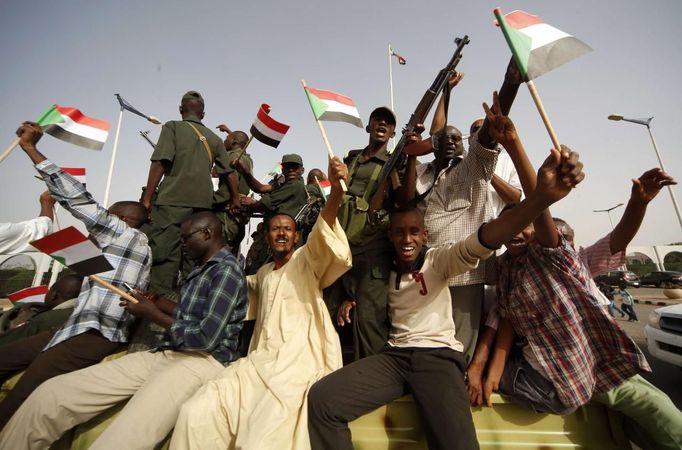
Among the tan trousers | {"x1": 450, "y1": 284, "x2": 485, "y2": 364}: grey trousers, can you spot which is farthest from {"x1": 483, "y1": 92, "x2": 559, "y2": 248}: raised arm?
the tan trousers

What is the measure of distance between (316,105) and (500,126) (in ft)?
5.97

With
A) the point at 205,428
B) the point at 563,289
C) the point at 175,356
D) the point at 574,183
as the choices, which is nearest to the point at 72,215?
the point at 175,356

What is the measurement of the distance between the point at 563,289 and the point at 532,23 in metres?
1.82

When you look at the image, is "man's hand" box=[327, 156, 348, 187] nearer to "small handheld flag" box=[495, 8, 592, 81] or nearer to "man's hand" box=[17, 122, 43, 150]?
"small handheld flag" box=[495, 8, 592, 81]

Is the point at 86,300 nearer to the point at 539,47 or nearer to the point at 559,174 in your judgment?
the point at 559,174

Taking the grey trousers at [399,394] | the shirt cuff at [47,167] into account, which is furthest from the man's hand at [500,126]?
the shirt cuff at [47,167]

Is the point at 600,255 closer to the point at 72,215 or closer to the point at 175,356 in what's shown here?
the point at 175,356

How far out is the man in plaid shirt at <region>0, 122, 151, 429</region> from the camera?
2.52 m

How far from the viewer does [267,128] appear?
429 cm

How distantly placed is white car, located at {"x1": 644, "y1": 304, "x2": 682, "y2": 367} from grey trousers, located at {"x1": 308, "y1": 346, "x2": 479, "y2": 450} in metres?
5.19

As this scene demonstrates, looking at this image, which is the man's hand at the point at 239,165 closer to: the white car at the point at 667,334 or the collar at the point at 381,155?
the collar at the point at 381,155

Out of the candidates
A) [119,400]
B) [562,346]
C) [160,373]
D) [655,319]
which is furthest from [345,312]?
[655,319]

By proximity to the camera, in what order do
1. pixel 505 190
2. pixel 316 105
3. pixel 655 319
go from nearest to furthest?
pixel 505 190 → pixel 316 105 → pixel 655 319

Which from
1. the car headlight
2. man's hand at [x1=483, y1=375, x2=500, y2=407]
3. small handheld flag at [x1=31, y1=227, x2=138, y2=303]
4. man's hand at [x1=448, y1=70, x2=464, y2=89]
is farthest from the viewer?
A: the car headlight
